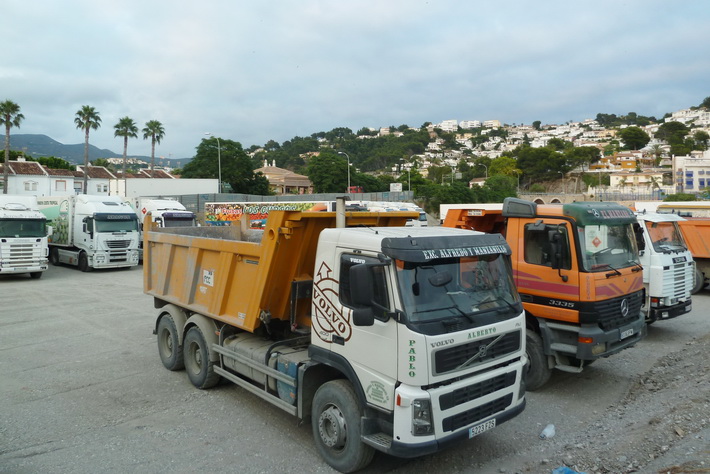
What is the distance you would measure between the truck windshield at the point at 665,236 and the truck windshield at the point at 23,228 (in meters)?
20.2

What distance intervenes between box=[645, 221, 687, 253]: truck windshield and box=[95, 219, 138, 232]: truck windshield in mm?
19594

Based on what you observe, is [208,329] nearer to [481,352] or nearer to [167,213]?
[481,352]

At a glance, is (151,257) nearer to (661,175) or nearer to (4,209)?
(4,209)

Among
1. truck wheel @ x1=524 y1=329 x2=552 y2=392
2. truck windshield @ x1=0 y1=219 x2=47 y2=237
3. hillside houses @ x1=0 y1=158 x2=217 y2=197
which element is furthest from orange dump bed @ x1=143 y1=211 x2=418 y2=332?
hillside houses @ x1=0 y1=158 x2=217 y2=197

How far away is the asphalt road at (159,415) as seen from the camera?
198 inches

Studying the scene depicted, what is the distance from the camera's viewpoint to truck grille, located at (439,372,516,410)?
4.16 meters

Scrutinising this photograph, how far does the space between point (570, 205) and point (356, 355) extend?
3.99 metres

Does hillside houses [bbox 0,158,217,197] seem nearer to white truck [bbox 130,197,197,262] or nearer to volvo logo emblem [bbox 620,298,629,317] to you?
white truck [bbox 130,197,197,262]

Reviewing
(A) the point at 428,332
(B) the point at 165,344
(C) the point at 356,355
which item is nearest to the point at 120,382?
(B) the point at 165,344

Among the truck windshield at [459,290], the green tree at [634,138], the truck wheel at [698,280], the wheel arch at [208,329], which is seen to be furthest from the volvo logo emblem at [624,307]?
the green tree at [634,138]

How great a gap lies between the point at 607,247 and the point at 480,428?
3814mm

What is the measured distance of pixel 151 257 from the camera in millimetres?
8391

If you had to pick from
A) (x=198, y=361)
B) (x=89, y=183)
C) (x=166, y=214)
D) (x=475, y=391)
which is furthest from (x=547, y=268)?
(x=89, y=183)

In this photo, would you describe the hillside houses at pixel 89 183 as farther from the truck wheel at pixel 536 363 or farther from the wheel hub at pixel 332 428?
the wheel hub at pixel 332 428
